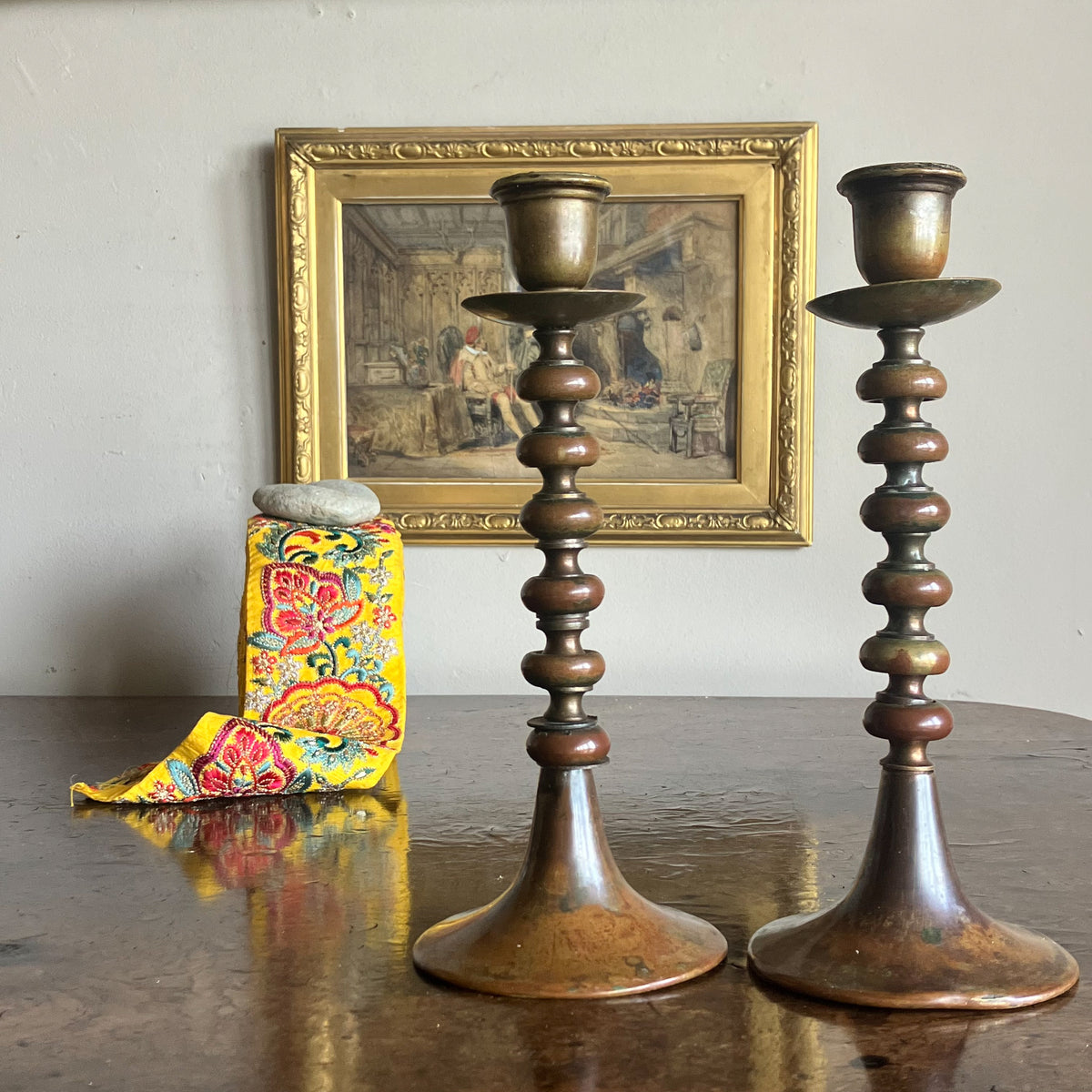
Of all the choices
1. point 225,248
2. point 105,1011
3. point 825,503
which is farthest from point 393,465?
point 105,1011

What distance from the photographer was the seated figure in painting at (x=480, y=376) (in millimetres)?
2064

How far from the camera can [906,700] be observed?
80 cm

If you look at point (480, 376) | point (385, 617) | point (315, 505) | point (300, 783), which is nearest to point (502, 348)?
point (480, 376)

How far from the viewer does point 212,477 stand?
2129 millimetres

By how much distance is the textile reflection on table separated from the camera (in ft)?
6.80

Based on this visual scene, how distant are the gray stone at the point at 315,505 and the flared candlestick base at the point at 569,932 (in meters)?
0.90

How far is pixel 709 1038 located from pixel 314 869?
49 centimetres

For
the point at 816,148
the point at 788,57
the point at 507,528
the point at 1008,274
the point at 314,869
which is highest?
the point at 788,57

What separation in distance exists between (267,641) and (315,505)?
0.20 m

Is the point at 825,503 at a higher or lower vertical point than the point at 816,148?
lower

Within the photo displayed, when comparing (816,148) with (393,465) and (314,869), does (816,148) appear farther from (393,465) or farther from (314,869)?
(314,869)

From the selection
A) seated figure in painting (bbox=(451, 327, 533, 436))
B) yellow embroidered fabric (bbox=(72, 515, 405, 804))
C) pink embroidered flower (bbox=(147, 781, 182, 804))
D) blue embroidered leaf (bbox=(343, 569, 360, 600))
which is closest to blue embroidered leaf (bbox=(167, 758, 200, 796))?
pink embroidered flower (bbox=(147, 781, 182, 804))

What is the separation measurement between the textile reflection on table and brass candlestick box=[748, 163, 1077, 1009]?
4.27 feet

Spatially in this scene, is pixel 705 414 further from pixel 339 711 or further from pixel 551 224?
pixel 551 224
